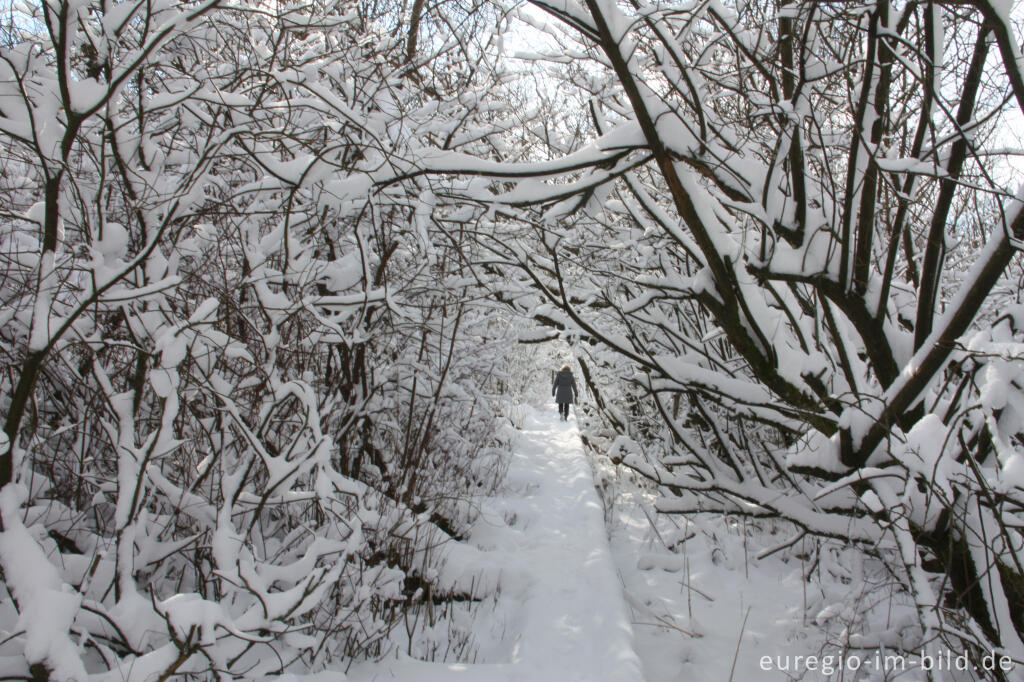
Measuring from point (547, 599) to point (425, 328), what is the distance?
1.85 meters

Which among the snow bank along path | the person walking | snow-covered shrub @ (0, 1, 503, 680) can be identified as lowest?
the snow bank along path

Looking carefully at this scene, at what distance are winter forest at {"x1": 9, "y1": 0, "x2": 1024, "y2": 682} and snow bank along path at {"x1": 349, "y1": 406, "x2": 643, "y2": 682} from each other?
3 cm

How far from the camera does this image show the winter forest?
1463mm

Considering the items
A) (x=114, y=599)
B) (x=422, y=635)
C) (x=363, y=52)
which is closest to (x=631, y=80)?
(x=363, y=52)

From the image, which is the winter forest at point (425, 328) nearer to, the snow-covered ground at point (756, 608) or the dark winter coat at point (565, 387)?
the snow-covered ground at point (756, 608)

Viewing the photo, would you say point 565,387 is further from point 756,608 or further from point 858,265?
point 858,265

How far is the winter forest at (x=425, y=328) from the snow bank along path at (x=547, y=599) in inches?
1.1

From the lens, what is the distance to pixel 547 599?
326cm

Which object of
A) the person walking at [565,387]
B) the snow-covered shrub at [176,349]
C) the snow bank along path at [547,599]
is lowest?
the snow bank along path at [547,599]

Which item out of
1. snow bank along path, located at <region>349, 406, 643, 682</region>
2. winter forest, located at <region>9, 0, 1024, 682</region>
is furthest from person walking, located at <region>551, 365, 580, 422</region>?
winter forest, located at <region>9, 0, 1024, 682</region>

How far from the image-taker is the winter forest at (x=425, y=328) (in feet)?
4.80

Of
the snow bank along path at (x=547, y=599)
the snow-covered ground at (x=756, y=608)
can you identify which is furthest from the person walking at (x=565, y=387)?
the snow-covered ground at (x=756, y=608)

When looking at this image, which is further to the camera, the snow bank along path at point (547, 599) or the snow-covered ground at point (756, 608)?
the snow-covered ground at point (756, 608)

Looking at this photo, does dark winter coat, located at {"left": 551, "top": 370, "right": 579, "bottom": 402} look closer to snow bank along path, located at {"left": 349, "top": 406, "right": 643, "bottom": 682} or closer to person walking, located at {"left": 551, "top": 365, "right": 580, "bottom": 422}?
person walking, located at {"left": 551, "top": 365, "right": 580, "bottom": 422}
